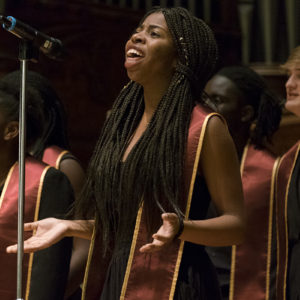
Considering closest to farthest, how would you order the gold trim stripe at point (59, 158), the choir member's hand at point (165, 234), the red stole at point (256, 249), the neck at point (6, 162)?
the choir member's hand at point (165, 234), the neck at point (6, 162), the gold trim stripe at point (59, 158), the red stole at point (256, 249)

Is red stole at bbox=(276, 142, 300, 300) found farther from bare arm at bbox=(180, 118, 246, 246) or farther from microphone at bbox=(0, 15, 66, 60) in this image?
microphone at bbox=(0, 15, 66, 60)

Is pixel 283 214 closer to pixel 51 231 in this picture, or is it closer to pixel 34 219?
pixel 34 219

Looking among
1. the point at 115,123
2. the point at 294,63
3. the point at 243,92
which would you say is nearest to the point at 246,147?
the point at 243,92

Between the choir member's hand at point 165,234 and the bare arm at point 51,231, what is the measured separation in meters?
0.31

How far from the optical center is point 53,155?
305 centimetres

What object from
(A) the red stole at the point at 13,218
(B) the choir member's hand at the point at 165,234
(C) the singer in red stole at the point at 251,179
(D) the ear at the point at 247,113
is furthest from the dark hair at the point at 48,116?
(B) the choir member's hand at the point at 165,234

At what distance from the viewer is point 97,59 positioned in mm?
4328

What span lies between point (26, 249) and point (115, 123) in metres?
0.48

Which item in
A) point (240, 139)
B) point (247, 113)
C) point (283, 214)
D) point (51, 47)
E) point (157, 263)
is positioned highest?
point (51, 47)

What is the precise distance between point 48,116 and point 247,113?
0.88 m

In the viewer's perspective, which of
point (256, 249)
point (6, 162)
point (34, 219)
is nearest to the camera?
point (34, 219)

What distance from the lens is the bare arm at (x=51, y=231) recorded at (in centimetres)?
199

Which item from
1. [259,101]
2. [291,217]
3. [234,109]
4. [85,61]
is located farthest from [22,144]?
[85,61]

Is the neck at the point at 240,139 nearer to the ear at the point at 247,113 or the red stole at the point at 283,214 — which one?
the ear at the point at 247,113
